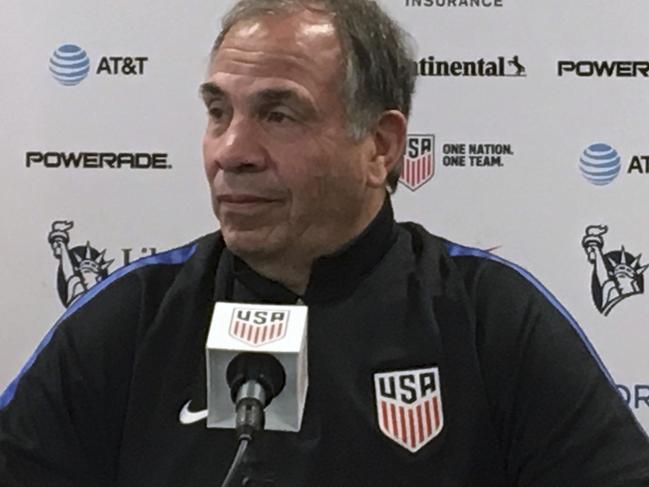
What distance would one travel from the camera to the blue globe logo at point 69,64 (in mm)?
2285

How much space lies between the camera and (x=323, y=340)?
1.40 metres

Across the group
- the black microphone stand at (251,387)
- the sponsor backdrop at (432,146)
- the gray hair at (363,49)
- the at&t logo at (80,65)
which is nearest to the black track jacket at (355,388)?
the gray hair at (363,49)

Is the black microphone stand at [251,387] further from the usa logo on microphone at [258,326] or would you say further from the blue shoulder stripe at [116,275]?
the blue shoulder stripe at [116,275]

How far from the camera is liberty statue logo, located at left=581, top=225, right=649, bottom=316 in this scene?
223cm

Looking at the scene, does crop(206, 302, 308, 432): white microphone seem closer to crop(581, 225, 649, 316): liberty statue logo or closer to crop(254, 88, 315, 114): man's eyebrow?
crop(254, 88, 315, 114): man's eyebrow

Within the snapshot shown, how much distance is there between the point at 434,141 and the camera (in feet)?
7.41

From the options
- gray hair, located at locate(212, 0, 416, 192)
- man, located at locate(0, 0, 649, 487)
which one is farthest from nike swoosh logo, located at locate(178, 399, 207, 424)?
gray hair, located at locate(212, 0, 416, 192)

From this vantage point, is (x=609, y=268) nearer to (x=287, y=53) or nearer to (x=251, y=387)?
(x=287, y=53)

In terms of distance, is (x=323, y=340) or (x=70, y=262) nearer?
(x=323, y=340)

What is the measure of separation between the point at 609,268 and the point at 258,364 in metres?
1.35

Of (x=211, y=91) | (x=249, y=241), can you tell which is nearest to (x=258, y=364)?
(x=249, y=241)

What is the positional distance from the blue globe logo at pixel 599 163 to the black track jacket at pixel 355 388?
0.80m

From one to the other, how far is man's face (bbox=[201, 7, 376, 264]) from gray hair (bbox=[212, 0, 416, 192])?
1cm

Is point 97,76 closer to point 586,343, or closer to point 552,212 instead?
Result: point 552,212
